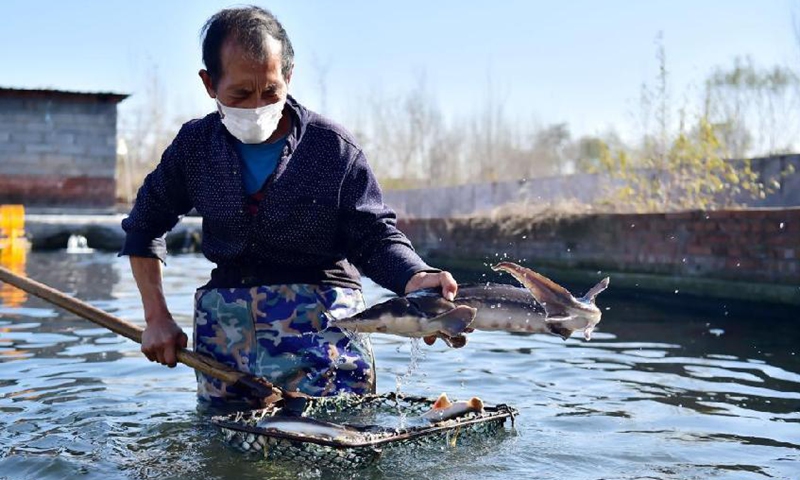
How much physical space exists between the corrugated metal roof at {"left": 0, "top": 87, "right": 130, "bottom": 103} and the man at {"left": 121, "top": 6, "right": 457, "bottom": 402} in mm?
25739

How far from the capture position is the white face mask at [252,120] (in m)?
3.93

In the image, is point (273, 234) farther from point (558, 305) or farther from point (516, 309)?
point (558, 305)

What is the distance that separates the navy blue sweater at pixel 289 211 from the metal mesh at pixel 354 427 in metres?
0.55

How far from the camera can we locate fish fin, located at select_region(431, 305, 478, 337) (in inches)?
133

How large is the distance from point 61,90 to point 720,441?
26.8 meters

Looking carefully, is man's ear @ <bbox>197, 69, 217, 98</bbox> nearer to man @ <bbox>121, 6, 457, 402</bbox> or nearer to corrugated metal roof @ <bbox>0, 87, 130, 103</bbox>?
man @ <bbox>121, 6, 457, 402</bbox>

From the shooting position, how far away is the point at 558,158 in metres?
49.9

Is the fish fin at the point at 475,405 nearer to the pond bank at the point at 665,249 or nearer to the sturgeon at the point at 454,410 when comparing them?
the sturgeon at the point at 454,410

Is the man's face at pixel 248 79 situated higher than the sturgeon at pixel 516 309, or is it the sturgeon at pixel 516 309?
the man's face at pixel 248 79

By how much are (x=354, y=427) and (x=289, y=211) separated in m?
0.92

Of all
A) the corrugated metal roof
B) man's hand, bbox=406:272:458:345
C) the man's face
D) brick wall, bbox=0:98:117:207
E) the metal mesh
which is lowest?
the metal mesh

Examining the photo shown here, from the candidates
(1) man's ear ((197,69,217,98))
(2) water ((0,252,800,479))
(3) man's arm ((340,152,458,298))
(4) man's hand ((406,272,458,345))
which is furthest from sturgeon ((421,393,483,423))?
(1) man's ear ((197,69,217,98))

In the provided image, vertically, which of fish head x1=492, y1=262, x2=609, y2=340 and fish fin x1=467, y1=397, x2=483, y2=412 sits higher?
fish head x1=492, y1=262, x2=609, y2=340

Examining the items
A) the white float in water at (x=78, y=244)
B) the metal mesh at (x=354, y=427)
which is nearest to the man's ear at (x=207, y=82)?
the metal mesh at (x=354, y=427)
